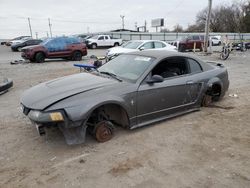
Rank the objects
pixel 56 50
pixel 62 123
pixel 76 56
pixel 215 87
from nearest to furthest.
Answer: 1. pixel 62 123
2. pixel 215 87
3. pixel 56 50
4. pixel 76 56

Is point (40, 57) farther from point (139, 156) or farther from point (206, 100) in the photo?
point (139, 156)

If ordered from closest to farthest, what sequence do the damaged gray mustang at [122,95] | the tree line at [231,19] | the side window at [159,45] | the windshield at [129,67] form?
1. the damaged gray mustang at [122,95]
2. the windshield at [129,67]
3. the side window at [159,45]
4. the tree line at [231,19]

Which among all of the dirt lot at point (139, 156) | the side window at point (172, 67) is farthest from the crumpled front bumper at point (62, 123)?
the side window at point (172, 67)

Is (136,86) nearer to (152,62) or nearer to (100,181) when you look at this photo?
Result: (152,62)

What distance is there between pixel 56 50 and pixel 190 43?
615 inches

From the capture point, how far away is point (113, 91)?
395 cm

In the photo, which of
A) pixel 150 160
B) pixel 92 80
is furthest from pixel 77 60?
pixel 150 160

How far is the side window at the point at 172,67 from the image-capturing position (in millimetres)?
4801

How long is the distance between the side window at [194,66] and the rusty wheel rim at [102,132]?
234cm

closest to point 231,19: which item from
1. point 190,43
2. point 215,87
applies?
point 190,43

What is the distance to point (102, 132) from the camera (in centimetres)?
395

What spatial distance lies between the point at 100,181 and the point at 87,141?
1114mm

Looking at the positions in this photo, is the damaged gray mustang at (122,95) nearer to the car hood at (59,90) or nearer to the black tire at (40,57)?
the car hood at (59,90)

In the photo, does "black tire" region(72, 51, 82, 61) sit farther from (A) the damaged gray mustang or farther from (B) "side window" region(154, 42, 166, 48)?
(A) the damaged gray mustang
